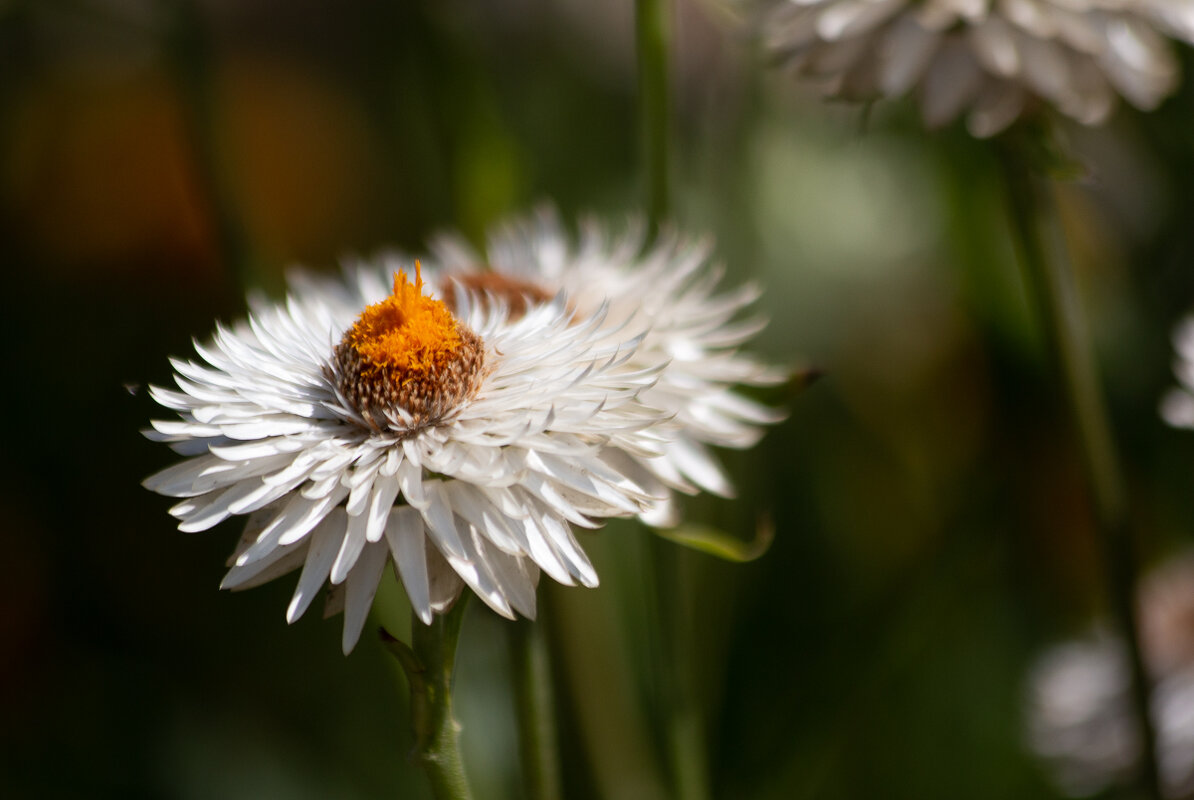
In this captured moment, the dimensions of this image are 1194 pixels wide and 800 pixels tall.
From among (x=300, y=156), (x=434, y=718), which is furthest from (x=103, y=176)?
(x=434, y=718)

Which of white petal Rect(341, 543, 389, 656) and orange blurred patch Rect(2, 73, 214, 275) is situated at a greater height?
orange blurred patch Rect(2, 73, 214, 275)

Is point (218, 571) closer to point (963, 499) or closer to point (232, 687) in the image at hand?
point (232, 687)

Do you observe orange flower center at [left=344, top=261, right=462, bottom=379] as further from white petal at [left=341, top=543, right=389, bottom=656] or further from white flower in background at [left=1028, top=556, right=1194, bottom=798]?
white flower in background at [left=1028, top=556, right=1194, bottom=798]

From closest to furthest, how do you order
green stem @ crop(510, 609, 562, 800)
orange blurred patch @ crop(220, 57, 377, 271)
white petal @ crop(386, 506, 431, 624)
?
white petal @ crop(386, 506, 431, 624), green stem @ crop(510, 609, 562, 800), orange blurred patch @ crop(220, 57, 377, 271)

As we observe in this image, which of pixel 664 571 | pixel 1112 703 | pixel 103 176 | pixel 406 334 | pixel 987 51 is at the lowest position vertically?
pixel 1112 703

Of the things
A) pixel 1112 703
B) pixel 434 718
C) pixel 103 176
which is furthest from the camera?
pixel 103 176

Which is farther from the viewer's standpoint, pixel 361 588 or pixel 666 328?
pixel 666 328

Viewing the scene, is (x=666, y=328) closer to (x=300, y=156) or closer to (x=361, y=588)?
(x=361, y=588)

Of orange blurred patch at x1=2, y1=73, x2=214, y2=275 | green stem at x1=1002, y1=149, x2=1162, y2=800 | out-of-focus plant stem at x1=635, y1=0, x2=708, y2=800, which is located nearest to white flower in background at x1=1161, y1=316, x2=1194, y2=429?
green stem at x1=1002, y1=149, x2=1162, y2=800
